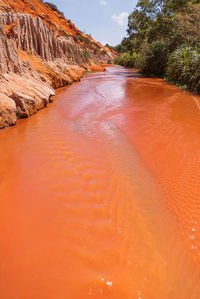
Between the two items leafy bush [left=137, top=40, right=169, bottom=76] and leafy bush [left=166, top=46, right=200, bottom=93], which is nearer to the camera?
leafy bush [left=166, top=46, right=200, bottom=93]

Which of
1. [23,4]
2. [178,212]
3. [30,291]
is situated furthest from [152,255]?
[23,4]

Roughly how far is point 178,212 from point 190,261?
0.54 meters

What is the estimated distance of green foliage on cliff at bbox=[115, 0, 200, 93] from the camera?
9.38 metres

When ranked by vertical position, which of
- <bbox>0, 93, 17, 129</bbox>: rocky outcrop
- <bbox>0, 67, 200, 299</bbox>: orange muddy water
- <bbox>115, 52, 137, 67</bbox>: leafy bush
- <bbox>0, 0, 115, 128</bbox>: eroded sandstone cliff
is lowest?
<bbox>0, 67, 200, 299</bbox>: orange muddy water

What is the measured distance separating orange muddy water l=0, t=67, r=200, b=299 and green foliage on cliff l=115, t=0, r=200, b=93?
7.17m

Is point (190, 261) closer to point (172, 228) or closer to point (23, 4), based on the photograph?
point (172, 228)

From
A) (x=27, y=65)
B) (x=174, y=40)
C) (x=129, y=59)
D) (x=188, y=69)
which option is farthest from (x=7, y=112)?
(x=129, y=59)

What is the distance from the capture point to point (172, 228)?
176cm

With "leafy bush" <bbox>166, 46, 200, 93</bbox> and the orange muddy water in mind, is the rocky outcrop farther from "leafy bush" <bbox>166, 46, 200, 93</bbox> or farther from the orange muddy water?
"leafy bush" <bbox>166, 46, 200, 93</bbox>

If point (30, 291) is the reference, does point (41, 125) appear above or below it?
above

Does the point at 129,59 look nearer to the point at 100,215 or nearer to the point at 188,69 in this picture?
the point at 188,69

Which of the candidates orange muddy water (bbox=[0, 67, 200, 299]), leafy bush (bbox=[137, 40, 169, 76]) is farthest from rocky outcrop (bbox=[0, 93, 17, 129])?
leafy bush (bbox=[137, 40, 169, 76])

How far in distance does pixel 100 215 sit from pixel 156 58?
18554mm

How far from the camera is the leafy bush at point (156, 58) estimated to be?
53.0ft
